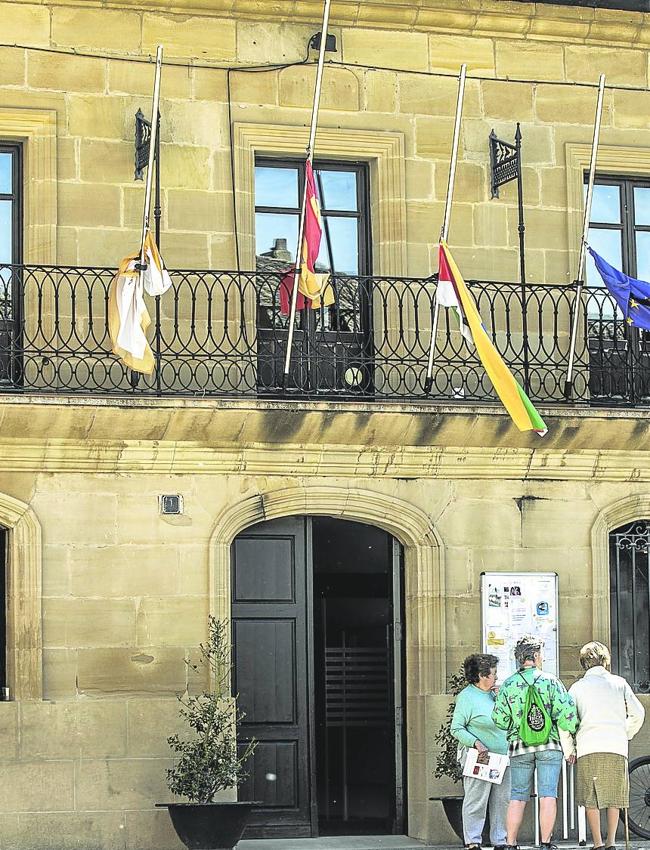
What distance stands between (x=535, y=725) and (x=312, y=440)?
337cm

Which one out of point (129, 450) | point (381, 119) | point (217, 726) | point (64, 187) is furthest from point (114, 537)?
point (381, 119)

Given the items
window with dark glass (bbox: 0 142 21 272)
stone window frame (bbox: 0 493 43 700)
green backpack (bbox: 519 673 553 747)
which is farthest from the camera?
window with dark glass (bbox: 0 142 21 272)

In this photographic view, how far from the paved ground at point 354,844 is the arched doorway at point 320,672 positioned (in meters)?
0.19

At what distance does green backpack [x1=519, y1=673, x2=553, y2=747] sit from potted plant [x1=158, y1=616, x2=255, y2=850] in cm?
228

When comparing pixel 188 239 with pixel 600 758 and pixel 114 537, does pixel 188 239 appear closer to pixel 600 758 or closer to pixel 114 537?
pixel 114 537

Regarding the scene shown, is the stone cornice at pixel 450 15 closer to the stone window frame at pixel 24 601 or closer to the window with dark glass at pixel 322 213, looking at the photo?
the window with dark glass at pixel 322 213

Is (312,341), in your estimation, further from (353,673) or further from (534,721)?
(534,721)

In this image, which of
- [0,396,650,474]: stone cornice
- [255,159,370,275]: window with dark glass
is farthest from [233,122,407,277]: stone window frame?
[0,396,650,474]: stone cornice

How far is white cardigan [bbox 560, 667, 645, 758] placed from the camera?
14.2 m

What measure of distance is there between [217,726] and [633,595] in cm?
406

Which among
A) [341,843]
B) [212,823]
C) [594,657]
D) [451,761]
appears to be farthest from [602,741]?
[341,843]

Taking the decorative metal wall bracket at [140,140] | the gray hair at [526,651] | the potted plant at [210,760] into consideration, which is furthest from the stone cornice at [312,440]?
the gray hair at [526,651]

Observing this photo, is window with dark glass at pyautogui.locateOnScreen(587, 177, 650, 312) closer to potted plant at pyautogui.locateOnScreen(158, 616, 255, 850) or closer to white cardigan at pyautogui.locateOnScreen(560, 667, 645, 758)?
white cardigan at pyautogui.locateOnScreen(560, 667, 645, 758)

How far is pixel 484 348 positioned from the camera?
15914mm
